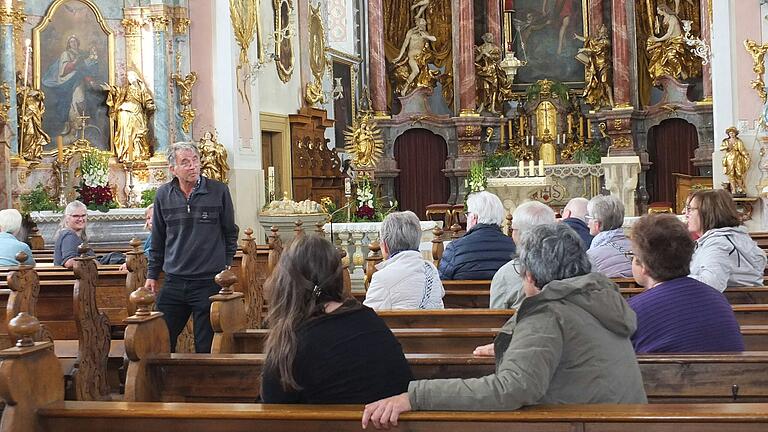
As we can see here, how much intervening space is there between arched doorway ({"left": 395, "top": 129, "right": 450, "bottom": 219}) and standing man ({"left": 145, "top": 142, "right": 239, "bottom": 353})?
57.2ft

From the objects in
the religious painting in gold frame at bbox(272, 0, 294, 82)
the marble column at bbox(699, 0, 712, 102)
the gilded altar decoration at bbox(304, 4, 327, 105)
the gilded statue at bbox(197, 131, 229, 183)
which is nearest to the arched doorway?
the gilded altar decoration at bbox(304, 4, 327, 105)

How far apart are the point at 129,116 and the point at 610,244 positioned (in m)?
9.70

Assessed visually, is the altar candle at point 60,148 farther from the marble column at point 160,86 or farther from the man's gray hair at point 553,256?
the man's gray hair at point 553,256

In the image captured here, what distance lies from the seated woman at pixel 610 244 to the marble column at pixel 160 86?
30.6ft

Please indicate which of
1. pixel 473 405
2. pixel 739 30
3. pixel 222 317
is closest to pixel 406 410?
pixel 473 405

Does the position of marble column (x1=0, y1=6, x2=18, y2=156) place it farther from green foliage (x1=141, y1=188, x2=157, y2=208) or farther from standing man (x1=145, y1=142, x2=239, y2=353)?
standing man (x1=145, y1=142, x2=239, y2=353)

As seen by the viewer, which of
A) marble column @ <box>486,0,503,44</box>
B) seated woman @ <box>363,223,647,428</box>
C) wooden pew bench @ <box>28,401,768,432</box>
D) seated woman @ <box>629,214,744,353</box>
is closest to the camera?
wooden pew bench @ <box>28,401,768,432</box>

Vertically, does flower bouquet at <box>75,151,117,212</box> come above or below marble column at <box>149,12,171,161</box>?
below

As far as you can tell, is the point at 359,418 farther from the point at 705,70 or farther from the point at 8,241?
the point at 705,70

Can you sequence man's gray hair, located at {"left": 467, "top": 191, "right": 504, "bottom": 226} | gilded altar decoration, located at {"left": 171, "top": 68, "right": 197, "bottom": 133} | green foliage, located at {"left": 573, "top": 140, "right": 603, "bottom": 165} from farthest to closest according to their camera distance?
green foliage, located at {"left": 573, "top": 140, "right": 603, "bottom": 165}
gilded altar decoration, located at {"left": 171, "top": 68, "right": 197, "bottom": 133}
man's gray hair, located at {"left": 467, "top": 191, "right": 504, "bottom": 226}

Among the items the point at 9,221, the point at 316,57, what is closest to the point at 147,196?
the point at 316,57

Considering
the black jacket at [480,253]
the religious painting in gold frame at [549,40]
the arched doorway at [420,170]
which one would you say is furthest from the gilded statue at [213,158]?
the religious painting in gold frame at [549,40]

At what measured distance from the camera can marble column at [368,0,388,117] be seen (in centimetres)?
2267

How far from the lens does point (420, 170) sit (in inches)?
920
